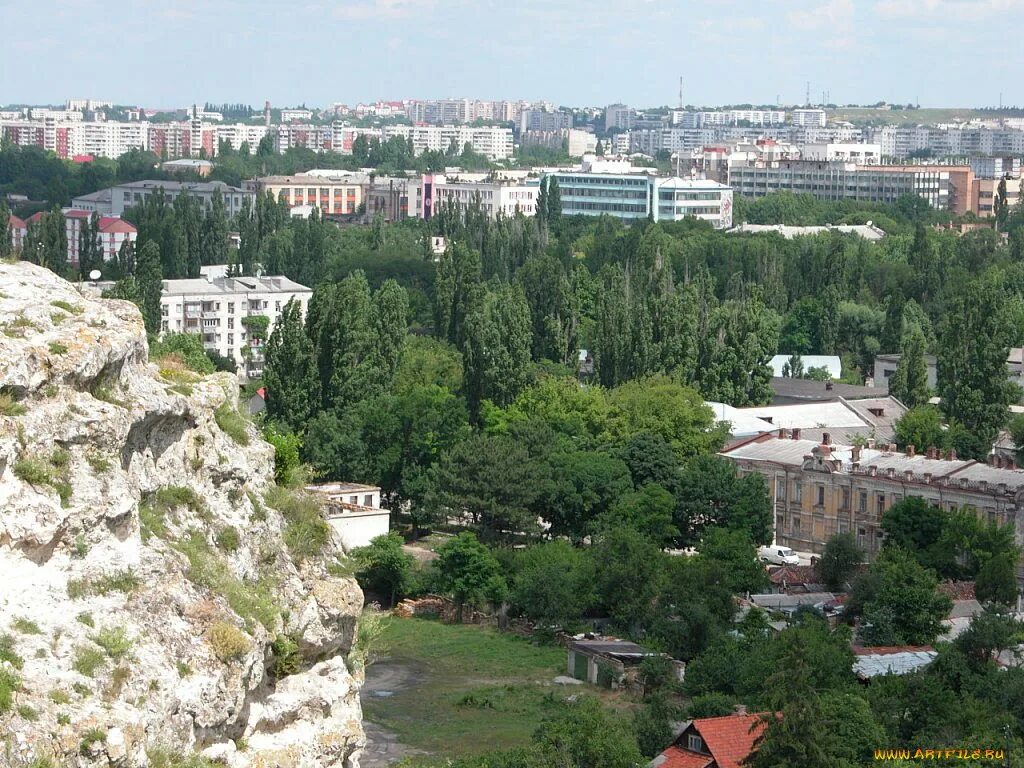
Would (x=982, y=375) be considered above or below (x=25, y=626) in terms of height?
below

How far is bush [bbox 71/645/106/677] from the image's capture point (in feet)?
25.3

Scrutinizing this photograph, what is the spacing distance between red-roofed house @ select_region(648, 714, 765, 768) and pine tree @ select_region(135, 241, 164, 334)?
95.8 feet

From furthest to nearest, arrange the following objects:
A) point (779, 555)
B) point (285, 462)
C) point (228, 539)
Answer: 1. point (779, 555)
2. point (285, 462)
3. point (228, 539)

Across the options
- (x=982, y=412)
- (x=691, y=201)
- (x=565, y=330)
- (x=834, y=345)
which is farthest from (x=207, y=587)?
(x=691, y=201)

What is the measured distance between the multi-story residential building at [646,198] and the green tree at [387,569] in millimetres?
65494

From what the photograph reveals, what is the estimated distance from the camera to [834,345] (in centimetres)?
6003

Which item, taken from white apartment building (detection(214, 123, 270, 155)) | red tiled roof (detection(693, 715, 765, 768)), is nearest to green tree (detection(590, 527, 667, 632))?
red tiled roof (detection(693, 715, 765, 768))

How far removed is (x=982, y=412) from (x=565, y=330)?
12.9 meters

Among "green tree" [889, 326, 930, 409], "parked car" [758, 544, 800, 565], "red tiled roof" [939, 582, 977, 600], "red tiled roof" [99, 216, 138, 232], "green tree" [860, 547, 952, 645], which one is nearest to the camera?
"green tree" [860, 547, 952, 645]

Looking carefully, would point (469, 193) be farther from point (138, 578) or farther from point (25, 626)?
point (25, 626)

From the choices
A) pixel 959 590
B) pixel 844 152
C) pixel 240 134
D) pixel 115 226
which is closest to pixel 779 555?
pixel 959 590

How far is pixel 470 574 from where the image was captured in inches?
1293

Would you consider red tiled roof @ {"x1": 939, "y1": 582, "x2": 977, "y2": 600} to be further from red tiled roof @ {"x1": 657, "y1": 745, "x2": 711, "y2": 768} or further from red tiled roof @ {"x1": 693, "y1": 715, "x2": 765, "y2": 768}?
red tiled roof @ {"x1": 657, "y1": 745, "x2": 711, "y2": 768}

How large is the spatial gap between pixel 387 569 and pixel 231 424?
23.1 metres
